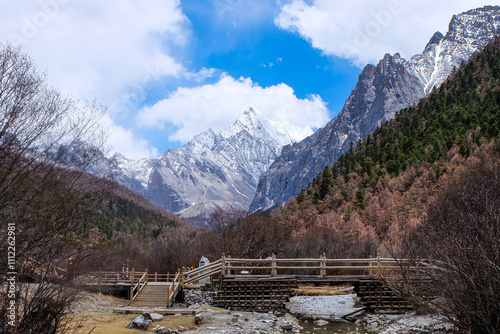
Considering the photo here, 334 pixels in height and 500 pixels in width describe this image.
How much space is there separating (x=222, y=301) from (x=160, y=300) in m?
5.99

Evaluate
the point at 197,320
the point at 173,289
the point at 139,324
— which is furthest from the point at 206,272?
the point at 139,324

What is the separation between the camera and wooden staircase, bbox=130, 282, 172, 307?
2602 cm

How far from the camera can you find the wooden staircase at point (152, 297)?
26.0 meters

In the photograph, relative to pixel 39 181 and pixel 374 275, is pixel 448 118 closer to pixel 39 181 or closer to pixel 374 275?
pixel 374 275

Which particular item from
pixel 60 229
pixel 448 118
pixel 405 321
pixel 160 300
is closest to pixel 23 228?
pixel 60 229

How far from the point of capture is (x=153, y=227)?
125750mm

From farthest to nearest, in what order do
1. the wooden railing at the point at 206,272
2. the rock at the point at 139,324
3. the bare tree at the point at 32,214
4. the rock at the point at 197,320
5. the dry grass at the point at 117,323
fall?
the wooden railing at the point at 206,272 → the rock at the point at 197,320 → the rock at the point at 139,324 → the dry grass at the point at 117,323 → the bare tree at the point at 32,214

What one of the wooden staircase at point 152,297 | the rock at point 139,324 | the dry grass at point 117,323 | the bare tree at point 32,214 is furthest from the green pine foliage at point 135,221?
the bare tree at point 32,214

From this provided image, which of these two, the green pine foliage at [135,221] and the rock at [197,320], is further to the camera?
the green pine foliage at [135,221]

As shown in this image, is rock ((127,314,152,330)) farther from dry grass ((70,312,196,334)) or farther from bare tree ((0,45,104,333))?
bare tree ((0,45,104,333))

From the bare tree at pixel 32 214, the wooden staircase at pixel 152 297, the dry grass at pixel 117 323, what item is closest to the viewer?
the bare tree at pixel 32 214

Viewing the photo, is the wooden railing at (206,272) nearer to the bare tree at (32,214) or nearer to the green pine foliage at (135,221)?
the bare tree at (32,214)

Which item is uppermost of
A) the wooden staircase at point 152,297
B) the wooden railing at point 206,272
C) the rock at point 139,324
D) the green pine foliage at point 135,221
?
the green pine foliage at point 135,221

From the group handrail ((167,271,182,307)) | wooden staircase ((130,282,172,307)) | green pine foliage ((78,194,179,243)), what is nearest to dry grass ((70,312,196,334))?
handrail ((167,271,182,307))
